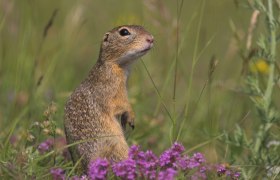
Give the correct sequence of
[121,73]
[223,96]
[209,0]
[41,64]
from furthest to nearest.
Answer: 1. [209,0]
2. [41,64]
3. [223,96]
4. [121,73]

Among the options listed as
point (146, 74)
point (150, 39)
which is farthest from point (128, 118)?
point (146, 74)

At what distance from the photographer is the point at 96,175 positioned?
439cm

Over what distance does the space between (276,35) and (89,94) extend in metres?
1.51

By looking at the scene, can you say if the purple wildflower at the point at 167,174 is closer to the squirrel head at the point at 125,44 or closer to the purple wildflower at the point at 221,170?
the purple wildflower at the point at 221,170

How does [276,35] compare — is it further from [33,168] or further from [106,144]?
[33,168]

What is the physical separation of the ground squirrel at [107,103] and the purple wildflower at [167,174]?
1.03m

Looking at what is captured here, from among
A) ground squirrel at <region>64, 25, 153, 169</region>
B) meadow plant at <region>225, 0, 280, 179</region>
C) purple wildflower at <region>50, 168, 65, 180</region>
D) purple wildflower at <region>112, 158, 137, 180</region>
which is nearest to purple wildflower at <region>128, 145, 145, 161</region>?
purple wildflower at <region>112, 158, 137, 180</region>

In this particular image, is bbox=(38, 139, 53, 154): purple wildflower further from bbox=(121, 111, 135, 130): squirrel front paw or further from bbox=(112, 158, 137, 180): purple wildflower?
bbox=(112, 158, 137, 180): purple wildflower

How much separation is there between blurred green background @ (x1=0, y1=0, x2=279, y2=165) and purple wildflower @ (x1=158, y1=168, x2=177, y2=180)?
56 centimetres

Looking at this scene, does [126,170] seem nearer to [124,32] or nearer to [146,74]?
[124,32]

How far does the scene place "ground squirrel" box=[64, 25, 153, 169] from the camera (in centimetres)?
550

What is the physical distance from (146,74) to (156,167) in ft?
12.2

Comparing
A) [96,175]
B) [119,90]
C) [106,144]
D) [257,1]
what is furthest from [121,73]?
[96,175]

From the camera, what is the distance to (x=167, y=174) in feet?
14.1
